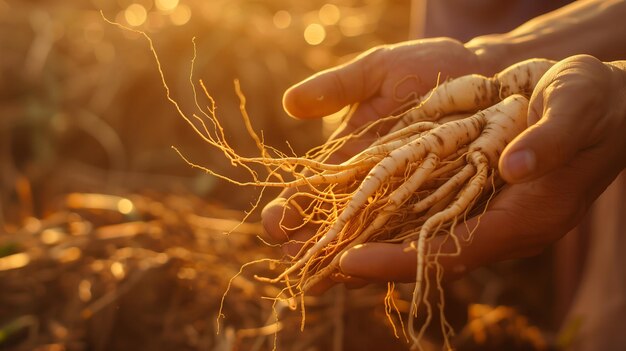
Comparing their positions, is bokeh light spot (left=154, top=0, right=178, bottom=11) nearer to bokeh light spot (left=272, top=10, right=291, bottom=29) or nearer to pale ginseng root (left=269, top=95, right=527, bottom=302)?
bokeh light spot (left=272, top=10, right=291, bottom=29)

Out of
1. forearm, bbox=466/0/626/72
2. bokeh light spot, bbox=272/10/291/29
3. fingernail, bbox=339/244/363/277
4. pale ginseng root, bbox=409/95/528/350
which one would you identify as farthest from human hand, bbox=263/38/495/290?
bokeh light spot, bbox=272/10/291/29

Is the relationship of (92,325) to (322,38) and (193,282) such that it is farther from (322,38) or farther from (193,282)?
(322,38)

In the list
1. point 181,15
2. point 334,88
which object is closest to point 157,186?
point 181,15

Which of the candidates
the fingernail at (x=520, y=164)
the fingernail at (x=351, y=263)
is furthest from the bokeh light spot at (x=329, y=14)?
the fingernail at (x=520, y=164)

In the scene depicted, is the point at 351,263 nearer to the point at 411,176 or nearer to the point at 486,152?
the point at 411,176

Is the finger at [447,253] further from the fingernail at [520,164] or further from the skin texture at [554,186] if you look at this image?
the fingernail at [520,164]
